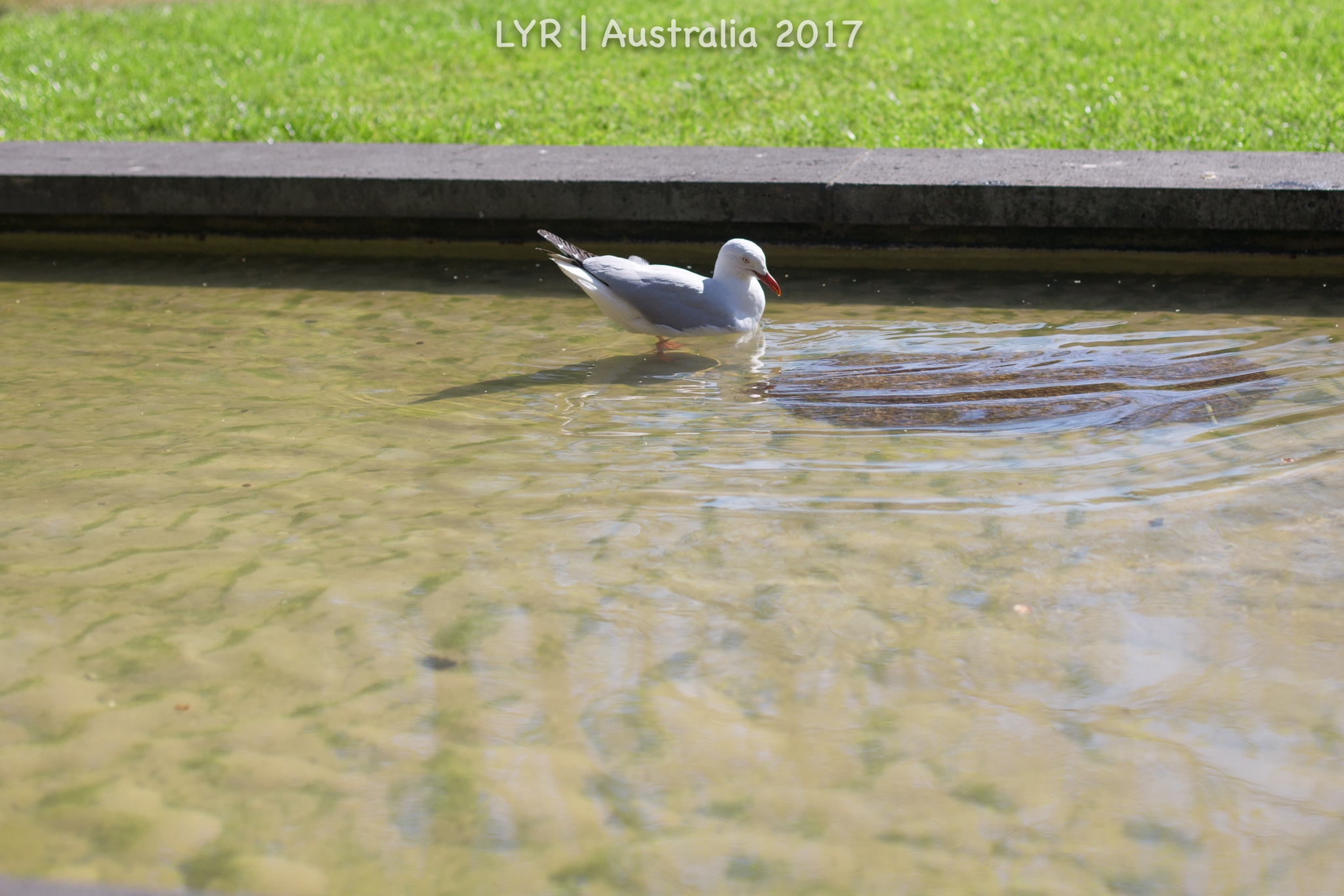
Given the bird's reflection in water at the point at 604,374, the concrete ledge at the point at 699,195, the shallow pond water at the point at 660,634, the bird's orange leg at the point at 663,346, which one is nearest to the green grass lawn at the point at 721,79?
the concrete ledge at the point at 699,195

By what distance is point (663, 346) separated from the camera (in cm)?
579

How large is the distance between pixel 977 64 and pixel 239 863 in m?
8.68

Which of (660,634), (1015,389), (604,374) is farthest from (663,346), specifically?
(660,634)

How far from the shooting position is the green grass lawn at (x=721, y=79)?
8.18 meters

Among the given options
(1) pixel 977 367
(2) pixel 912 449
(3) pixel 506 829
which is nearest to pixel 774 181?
(1) pixel 977 367

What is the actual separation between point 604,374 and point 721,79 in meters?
5.09

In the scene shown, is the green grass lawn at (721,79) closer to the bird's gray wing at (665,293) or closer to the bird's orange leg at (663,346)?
the bird's orange leg at (663,346)

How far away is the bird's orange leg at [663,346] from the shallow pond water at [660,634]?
1.04 feet

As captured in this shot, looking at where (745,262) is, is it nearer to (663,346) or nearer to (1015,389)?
(663,346)

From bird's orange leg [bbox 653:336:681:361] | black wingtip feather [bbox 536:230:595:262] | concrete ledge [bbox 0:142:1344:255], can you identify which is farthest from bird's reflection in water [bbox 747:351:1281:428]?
concrete ledge [bbox 0:142:1344:255]

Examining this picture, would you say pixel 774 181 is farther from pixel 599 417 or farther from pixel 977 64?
pixel 977 64

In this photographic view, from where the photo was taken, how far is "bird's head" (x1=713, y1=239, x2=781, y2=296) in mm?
5539

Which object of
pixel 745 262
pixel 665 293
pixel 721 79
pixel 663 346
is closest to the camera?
pixel 665 293

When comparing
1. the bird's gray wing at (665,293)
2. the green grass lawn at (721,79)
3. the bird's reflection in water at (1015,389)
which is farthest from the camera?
the green grass lawn at (721,79)
